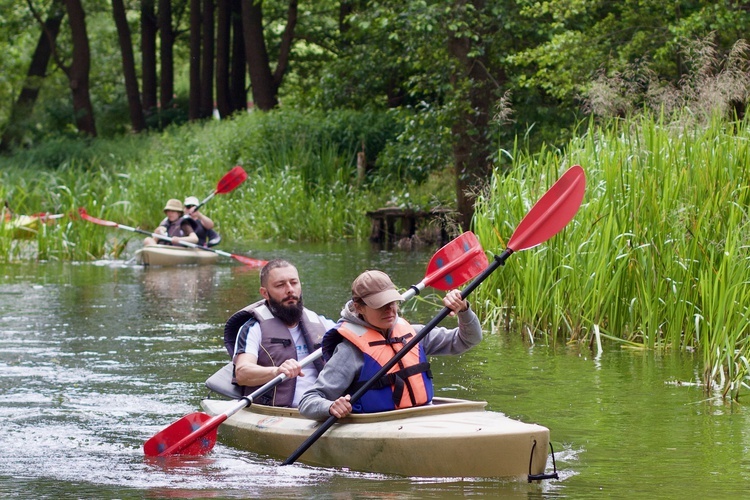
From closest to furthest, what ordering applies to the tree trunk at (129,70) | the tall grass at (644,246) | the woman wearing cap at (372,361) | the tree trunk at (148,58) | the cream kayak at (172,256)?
the woman wearing cap at (372,361) < the tall grass at (644,246) < the cream kayak at (172,256) < the tree trunk at (129,70) < the tree trunk at (148,58)

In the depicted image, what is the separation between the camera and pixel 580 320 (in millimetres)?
8523

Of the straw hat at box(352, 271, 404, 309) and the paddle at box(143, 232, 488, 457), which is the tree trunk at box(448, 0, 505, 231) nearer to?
the paddle at box(143, 232, 488, 457)

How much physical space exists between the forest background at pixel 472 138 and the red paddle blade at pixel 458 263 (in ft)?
4.78

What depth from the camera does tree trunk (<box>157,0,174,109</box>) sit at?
3203 centimetres

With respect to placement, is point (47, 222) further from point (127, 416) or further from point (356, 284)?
point (356, 284)

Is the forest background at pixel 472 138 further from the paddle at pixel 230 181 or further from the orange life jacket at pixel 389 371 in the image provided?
the orange life jacket at pixel 389 371

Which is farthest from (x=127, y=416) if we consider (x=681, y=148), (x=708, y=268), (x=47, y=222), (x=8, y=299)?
(x=47, y=222)

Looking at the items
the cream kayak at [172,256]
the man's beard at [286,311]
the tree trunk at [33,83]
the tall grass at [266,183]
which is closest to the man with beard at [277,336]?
the man's beard at [286,311]

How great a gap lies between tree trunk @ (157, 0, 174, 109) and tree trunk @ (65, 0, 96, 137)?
246 cm

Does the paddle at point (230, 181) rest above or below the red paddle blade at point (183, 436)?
above

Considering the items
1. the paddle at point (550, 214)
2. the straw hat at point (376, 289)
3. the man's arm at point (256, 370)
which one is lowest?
the man's arm at point (256, 370)

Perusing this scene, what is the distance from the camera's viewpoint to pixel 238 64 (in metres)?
31.1

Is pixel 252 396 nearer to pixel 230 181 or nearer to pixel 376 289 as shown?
pixel 376 289

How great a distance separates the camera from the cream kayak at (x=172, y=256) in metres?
16.2
